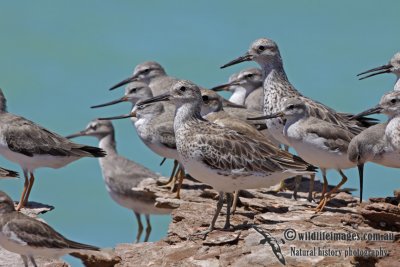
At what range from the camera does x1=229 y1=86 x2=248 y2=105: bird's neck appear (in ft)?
90.6

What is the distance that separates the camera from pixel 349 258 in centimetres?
1541

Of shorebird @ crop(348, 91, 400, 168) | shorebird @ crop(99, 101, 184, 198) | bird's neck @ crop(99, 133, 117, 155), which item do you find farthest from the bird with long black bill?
bird's neck @ crop(99, 133, 117, 155)

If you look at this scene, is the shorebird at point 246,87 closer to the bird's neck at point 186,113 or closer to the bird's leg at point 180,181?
the bird's leg at point 180,181

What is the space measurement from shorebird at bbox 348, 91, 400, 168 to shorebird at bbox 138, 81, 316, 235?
3.31ft

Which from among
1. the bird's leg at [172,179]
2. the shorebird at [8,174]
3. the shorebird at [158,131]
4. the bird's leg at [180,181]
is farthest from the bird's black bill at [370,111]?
the shorebird at [8,174]

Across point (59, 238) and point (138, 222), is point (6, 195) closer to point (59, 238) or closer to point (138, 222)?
point (59, 238)

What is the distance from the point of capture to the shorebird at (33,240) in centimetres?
1645

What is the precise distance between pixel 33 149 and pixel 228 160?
17.2ft

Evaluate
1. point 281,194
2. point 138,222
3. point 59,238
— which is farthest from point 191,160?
point 138,222

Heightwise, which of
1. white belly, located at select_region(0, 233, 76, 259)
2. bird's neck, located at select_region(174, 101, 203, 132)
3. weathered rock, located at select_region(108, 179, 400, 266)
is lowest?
white belly, located at select_region(0, 233, 76, 259)

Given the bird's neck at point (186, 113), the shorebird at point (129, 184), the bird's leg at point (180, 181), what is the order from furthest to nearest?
1. the shorebird at point (129, 184)
2. the bird's leg at point (180, 181)
3. the bird's neck at point (186, 113)

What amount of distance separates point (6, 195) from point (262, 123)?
6.87m

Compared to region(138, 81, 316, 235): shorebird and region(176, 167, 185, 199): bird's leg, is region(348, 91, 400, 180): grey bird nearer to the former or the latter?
region(138, 81, 316, 235): shorebird

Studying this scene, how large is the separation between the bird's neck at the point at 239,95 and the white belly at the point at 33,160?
6.91 m
